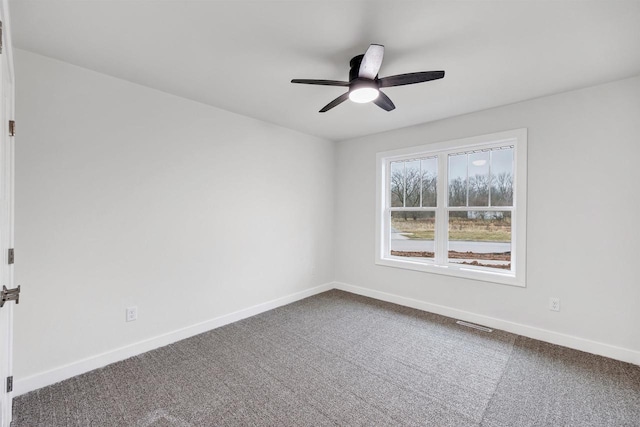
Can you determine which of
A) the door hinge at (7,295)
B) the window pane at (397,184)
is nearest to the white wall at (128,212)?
the door hinge at (7,295)

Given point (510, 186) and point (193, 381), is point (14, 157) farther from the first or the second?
point (510, 186)

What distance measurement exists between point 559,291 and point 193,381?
11.3ft

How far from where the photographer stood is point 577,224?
2.74 metres

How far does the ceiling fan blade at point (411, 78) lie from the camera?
75.0 inches

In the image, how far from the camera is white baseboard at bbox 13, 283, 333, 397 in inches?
82.2

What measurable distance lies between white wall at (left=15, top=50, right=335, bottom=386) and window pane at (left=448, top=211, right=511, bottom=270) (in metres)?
2.30

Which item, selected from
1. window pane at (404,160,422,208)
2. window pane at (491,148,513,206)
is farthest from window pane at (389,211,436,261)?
window pane at (491,148,513,206)

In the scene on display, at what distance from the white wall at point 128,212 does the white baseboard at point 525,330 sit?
172cm

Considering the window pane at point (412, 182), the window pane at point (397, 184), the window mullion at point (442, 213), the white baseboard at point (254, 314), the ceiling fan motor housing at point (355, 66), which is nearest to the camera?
the ceiling fan motor housing at point (355, 66)

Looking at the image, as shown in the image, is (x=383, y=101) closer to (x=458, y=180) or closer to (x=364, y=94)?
(x=364, y=94)

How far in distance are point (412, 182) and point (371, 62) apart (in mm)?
2451

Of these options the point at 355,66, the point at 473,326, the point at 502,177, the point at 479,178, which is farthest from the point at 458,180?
the point at 355,66

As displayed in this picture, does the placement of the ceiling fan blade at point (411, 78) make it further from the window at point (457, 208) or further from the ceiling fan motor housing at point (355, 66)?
the window at point (457, 208)

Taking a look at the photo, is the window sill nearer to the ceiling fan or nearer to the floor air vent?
the floor air vent
